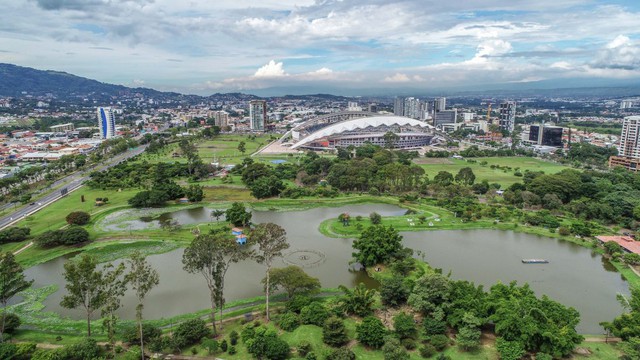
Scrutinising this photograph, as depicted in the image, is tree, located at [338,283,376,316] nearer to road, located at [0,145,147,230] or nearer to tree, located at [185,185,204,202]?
tree, located at [185,185,204,202]

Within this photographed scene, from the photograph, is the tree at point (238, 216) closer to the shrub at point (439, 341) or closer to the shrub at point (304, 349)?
the shrub at point (304, 349)

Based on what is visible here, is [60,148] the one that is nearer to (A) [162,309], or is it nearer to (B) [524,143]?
(A) [162,309]

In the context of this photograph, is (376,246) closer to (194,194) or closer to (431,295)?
(431,295)

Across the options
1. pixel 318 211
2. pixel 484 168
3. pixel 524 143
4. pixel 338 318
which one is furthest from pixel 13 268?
pixel 524 143

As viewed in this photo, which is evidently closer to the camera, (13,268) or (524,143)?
(13,268)

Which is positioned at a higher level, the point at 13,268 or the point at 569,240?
the point at 13,268

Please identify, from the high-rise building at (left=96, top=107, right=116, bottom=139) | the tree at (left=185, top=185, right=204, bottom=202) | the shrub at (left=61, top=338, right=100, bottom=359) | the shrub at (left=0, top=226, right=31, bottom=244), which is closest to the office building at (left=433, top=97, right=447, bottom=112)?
the high-rise building at (left=96, top=107, right=116, bottom=139)

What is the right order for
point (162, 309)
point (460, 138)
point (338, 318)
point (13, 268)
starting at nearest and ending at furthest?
1. point (13, 268)
2. point (338, 318)
3. point (162, 309)
4. point (460, 138)

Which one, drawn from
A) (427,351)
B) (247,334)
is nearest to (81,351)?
(247,334)

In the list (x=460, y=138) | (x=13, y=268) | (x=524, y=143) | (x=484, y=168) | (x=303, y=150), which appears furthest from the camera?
(x=460, y=138)
